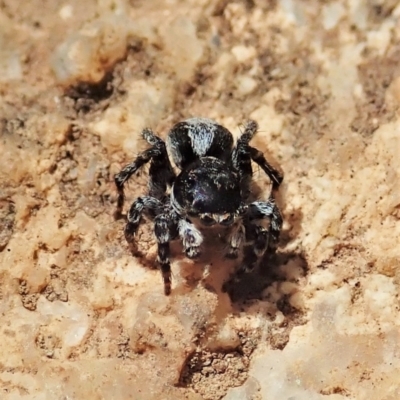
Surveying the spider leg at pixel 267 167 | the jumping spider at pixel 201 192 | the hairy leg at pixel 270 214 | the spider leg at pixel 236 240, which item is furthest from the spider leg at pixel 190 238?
the spider leg at pixel 267 167

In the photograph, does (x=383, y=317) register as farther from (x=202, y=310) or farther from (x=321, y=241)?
(x=202, y=310)

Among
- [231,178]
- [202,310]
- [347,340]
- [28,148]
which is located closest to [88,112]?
[28,148]

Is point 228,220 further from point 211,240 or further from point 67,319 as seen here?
point 67,319

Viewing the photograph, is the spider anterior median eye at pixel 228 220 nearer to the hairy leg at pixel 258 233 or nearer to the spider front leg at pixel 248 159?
the hairy leg at pixel 258 233

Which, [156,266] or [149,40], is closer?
[156,266]

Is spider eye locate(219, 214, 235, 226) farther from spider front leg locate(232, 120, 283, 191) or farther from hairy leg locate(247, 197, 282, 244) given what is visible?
spider front leg locate(232, 120, 283, 191)

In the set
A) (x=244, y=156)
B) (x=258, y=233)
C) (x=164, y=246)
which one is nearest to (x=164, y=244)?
(x=164, y=246)
